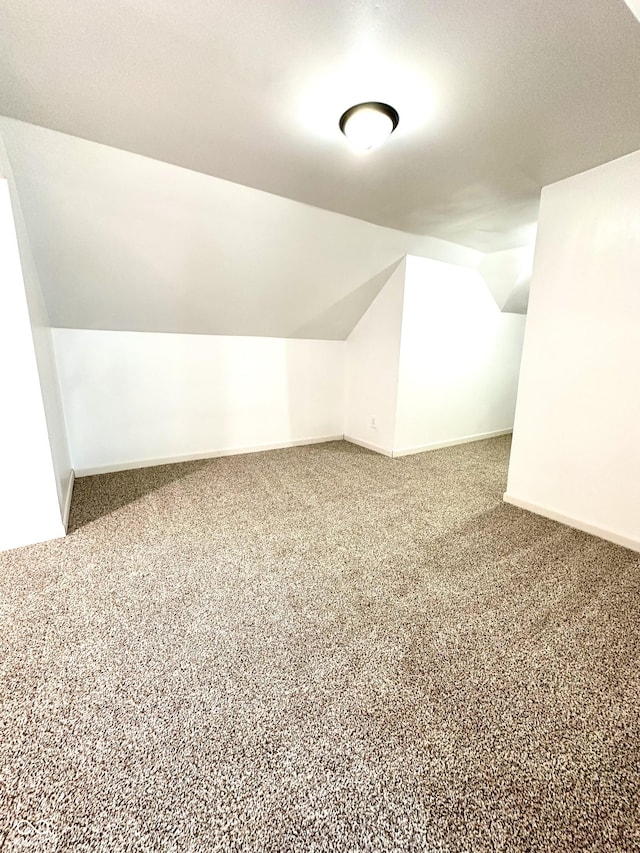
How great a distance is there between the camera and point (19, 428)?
74.7 inches

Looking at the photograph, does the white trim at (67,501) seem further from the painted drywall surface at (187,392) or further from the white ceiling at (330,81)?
the white ceiling at (330,81)

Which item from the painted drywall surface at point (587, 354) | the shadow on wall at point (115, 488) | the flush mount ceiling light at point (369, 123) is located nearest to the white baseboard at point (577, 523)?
the painted drywall surface at point (587, 354)

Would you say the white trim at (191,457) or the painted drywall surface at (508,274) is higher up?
the painted drywall surface at (508,274)

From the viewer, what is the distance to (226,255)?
2.71 m

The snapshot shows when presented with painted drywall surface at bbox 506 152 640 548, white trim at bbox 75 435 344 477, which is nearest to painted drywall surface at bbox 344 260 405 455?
white trim at bbox 75 435 344 477

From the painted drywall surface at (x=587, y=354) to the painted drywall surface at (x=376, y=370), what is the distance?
1.30 metres

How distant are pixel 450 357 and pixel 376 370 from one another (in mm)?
823

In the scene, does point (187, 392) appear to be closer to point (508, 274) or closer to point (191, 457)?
point (191, 457)

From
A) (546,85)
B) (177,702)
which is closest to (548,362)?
(546,85)

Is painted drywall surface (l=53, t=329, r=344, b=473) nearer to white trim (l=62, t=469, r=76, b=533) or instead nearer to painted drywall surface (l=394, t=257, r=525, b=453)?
white trim (l=62, t=469, r=76, b=533)

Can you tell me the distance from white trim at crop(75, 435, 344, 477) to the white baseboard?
7.11ft

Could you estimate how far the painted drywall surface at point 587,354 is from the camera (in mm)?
1998

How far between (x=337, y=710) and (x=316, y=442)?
3195 millimetres

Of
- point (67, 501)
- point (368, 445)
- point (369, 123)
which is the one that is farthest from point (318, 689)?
point (368, 445)
